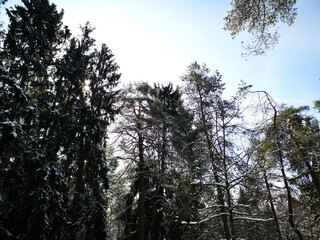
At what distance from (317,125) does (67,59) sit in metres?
12.4

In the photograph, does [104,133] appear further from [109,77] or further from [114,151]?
[109,77]

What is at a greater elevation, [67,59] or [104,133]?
[67,59]

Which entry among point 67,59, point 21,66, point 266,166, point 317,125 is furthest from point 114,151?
point 317,125

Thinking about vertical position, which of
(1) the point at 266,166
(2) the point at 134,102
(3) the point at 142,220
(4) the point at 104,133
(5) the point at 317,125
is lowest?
(3) the point at 142,220

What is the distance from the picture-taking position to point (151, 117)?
10641mm

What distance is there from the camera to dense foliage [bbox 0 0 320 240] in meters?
5.77

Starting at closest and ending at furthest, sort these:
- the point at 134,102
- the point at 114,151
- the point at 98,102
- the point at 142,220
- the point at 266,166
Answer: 1. the point at 266,166
2. the point at 142,220
3. the point at 114,151
4. the point at 98,102
5. the point at 134,102

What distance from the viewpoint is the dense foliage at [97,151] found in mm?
5773

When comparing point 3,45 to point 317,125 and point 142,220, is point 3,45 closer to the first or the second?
point 142,220

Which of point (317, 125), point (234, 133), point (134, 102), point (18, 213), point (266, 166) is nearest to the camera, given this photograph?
point (266, 166)

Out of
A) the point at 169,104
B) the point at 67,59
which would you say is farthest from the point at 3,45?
the point at 169,104

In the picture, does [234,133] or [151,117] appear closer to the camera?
[234,133]

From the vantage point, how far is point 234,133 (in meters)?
7.26

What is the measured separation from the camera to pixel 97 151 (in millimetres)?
9164
